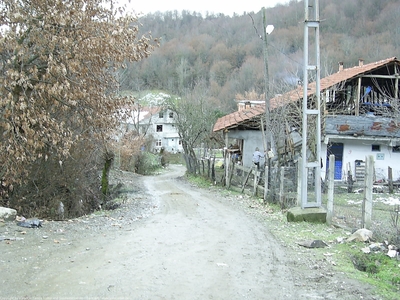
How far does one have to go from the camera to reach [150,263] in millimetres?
7113

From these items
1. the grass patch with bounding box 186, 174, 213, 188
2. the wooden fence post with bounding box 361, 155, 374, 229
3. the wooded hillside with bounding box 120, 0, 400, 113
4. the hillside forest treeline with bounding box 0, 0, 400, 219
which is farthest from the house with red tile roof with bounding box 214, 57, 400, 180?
the wooden fence post with bounding box 361, 155, 374, 229

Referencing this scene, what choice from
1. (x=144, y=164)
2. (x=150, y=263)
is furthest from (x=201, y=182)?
(x=150, y=263)

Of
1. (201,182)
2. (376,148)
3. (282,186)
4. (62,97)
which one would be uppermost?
(62,97)

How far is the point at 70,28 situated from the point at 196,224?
→ 18.4 ft

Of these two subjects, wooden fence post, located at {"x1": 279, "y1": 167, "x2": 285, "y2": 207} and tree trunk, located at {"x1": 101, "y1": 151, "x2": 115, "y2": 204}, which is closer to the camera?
wooden fence post, located at {"x1": 279, "y1": 167, "x2": 285, "y2": 207}

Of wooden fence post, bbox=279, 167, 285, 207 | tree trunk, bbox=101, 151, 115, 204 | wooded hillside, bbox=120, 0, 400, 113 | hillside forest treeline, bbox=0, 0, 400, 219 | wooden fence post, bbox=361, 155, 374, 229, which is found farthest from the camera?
wooded hillside, bbox=120, 0, 400, 113

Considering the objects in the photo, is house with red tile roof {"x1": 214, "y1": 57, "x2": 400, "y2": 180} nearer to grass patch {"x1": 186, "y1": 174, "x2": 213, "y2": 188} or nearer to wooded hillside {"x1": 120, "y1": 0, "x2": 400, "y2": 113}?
wooded hillside {"x1": 120, "y1": 0, "x2": 400, "y2": 113}

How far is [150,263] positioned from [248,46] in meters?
48.4

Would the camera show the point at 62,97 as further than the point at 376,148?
No

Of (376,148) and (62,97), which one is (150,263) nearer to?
(62,97)

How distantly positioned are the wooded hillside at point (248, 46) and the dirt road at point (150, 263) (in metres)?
14.3

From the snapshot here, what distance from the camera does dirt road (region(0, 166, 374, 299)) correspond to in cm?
578

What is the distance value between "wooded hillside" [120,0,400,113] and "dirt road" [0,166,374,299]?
1432 centimetres

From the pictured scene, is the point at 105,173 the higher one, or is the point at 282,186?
the point at 105,173
